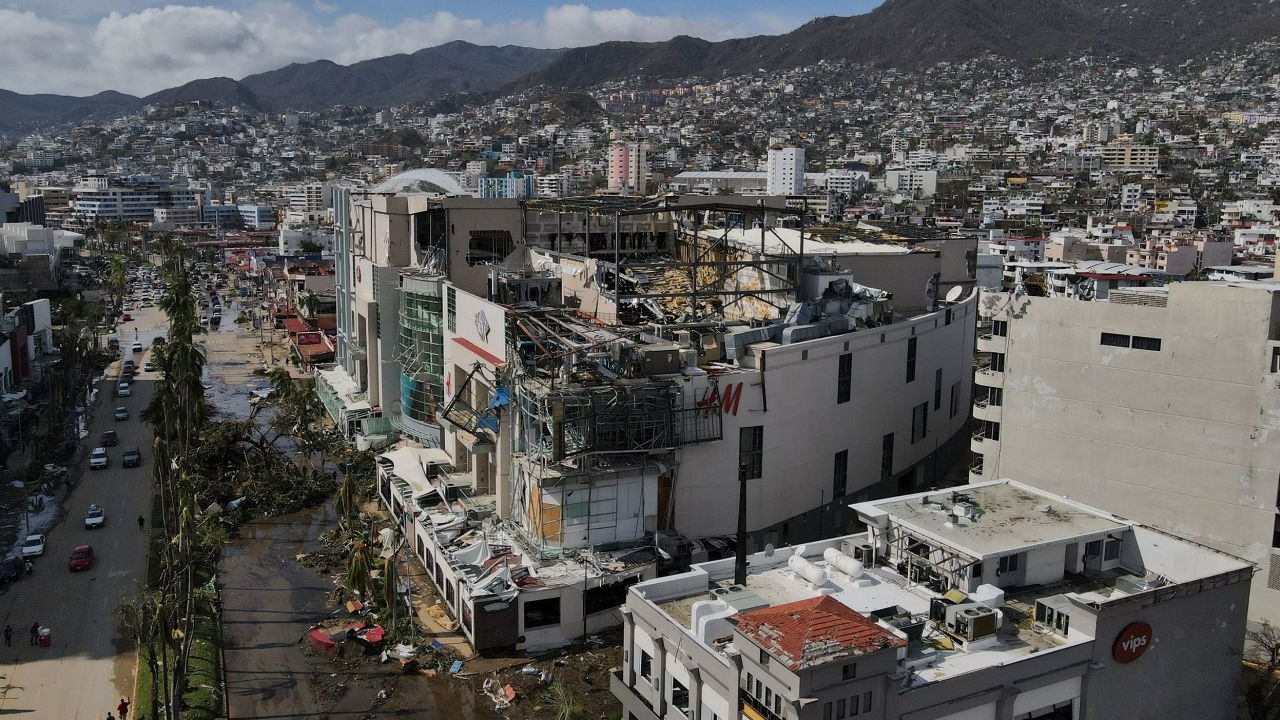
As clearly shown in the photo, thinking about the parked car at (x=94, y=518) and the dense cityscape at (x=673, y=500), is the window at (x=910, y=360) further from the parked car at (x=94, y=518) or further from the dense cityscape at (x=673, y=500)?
the parked car at (x=94, y=518)

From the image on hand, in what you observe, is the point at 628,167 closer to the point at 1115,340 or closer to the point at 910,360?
the point at 910,360

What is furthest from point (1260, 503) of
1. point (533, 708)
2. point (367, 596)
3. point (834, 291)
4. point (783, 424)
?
point (367, 596)

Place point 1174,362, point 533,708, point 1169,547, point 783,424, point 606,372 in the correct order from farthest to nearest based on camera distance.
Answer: point 783,424 → point 606,372 → point 1174,362 → point 533,708 → point 1169,547

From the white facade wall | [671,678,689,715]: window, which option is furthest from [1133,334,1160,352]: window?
[671,678,689,715]: window

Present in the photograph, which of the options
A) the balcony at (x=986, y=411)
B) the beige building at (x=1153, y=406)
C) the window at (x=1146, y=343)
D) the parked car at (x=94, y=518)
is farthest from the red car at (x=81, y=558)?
the window at (x=1146, y=343)

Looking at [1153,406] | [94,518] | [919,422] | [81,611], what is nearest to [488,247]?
[94,518]

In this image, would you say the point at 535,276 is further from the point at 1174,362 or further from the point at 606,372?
the point at 1174,362
